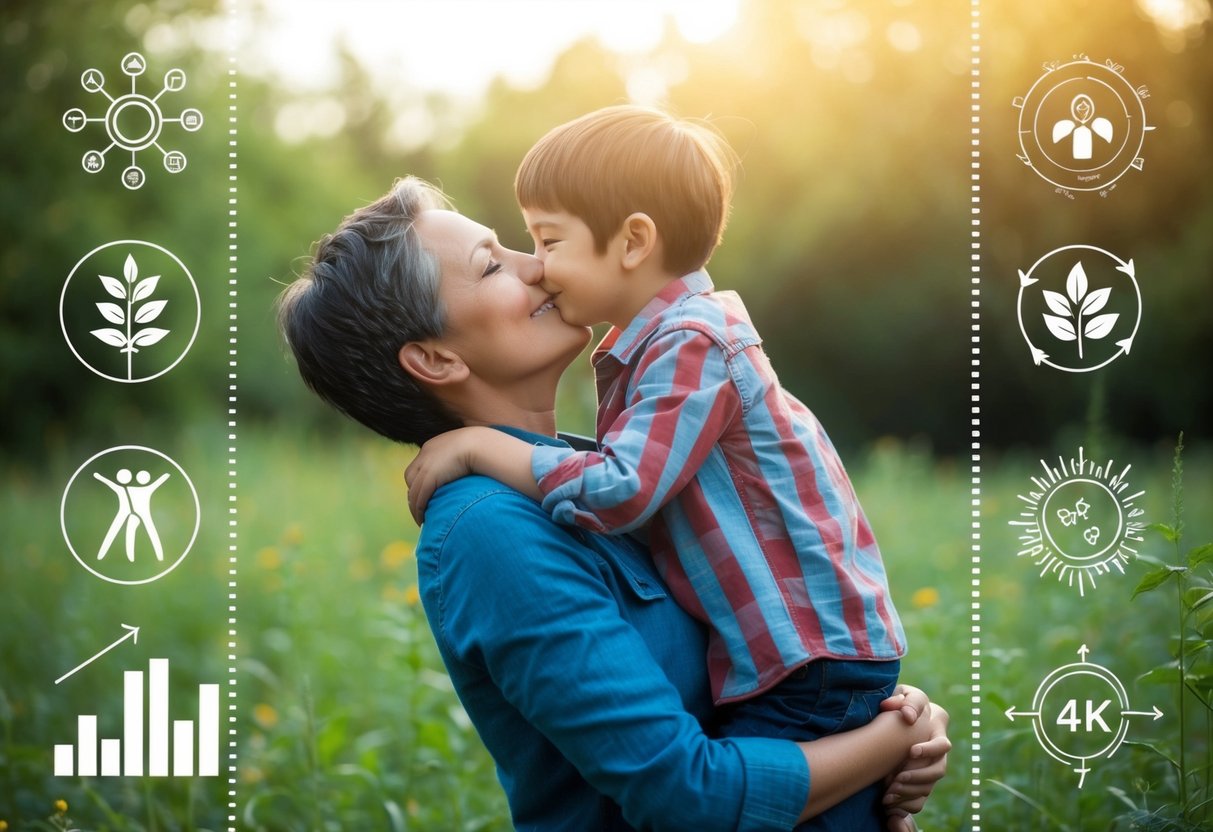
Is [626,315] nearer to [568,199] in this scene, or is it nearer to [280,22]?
[568,199]

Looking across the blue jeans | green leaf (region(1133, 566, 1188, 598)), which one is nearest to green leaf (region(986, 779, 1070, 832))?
green leaf (region(1133, 566, 1188, 598))

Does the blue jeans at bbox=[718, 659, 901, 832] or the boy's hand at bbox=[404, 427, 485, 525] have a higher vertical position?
the boy's hand at bbox=[404, 427, 485, 525]

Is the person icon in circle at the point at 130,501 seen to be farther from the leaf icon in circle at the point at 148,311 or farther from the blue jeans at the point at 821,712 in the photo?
the blue jeans at the point at 821,712

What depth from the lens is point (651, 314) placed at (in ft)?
5.81

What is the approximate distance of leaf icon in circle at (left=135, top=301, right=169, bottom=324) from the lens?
2482 mm

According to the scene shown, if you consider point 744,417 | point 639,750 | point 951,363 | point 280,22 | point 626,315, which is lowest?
point 639,750

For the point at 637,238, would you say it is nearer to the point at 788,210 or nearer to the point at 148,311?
the point at 148,311

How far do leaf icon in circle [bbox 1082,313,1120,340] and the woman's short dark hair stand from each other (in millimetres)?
1422

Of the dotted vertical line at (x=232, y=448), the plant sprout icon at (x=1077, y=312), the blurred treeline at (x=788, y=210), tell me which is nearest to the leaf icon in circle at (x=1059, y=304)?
the plant sprout icon at (x=1077, y=312)

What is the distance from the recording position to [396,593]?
3.55m

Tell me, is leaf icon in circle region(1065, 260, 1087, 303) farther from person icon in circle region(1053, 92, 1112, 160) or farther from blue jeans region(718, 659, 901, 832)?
blue jeans region(718, 659, 901, 832)

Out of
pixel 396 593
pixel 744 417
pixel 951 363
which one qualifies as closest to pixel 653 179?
pixel 744 417

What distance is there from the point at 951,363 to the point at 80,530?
7136 mm

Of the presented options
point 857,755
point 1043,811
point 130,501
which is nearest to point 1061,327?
point 1043,811
